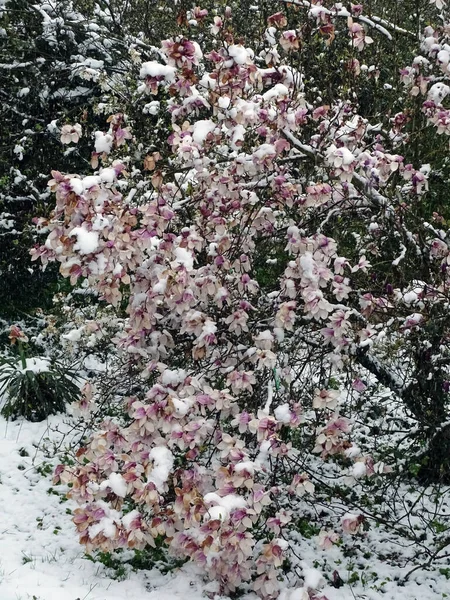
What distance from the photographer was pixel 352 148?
376cm

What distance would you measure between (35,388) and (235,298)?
9.37 ft

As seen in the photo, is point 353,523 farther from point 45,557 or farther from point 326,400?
point 45,557

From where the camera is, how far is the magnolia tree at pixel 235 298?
300 cm

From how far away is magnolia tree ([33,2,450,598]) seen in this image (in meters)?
3.00

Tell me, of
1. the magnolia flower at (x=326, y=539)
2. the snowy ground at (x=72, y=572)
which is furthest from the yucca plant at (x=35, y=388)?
the magnolia flower at (x=326, y=539)

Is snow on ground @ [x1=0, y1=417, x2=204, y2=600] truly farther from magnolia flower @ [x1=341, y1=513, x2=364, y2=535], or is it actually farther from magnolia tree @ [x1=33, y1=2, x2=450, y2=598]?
magnolia flower @ [x1=341, y1=513, x2=364, y2=535]

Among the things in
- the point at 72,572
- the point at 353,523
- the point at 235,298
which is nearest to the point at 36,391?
the point at 72,572

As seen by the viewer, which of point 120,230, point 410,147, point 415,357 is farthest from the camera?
point 410,147

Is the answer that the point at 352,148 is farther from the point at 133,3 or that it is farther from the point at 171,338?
the point at 133,3

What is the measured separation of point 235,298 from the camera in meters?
3.65

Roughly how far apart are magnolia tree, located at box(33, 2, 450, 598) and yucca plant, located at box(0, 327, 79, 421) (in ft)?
7.01

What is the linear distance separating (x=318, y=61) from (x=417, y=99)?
5.98 feet

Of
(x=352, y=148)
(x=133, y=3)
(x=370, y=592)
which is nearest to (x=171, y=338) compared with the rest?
(x=352, y=148)

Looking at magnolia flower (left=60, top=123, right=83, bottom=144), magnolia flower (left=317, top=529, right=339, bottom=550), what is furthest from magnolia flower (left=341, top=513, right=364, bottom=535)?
magnolia flower (left=60, top=123, right=83, bottom=144)
